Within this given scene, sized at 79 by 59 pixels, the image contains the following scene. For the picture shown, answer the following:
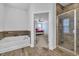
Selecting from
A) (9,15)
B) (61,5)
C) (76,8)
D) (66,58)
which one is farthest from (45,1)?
(66,58)

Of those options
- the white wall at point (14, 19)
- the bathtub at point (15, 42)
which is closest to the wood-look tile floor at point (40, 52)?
the bathtub at point (15, 42)

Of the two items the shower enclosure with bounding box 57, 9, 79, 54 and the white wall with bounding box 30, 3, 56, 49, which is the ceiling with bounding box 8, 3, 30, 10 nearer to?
the white wall with bounding box 30, 3, 56, 49

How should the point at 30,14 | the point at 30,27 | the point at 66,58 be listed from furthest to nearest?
the point at 30,27, the point at 30,14, the point at 66,58

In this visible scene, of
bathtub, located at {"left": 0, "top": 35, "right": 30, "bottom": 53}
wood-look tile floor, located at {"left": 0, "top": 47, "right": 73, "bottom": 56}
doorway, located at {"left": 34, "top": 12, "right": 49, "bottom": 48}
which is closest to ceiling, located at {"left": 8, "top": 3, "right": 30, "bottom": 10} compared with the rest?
doorway, located at {"left": 34, "top": 12, "right": 49, "bottom": 48}

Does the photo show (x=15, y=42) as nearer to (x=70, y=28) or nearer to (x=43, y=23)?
(x=43, y=23)

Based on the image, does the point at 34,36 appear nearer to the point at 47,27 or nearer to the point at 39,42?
the point at 39,42

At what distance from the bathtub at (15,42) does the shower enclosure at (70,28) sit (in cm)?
61

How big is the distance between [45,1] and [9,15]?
2.27 feet

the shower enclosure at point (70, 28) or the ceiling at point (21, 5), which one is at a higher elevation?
the ceiling at point (21, 5)

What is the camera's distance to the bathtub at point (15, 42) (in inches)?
59.8

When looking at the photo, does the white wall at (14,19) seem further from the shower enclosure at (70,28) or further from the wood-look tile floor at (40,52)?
the shower enclosure at (70,28)

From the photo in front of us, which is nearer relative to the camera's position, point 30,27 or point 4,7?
point 4,7

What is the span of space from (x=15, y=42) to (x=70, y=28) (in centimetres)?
113

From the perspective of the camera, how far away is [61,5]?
138cm
